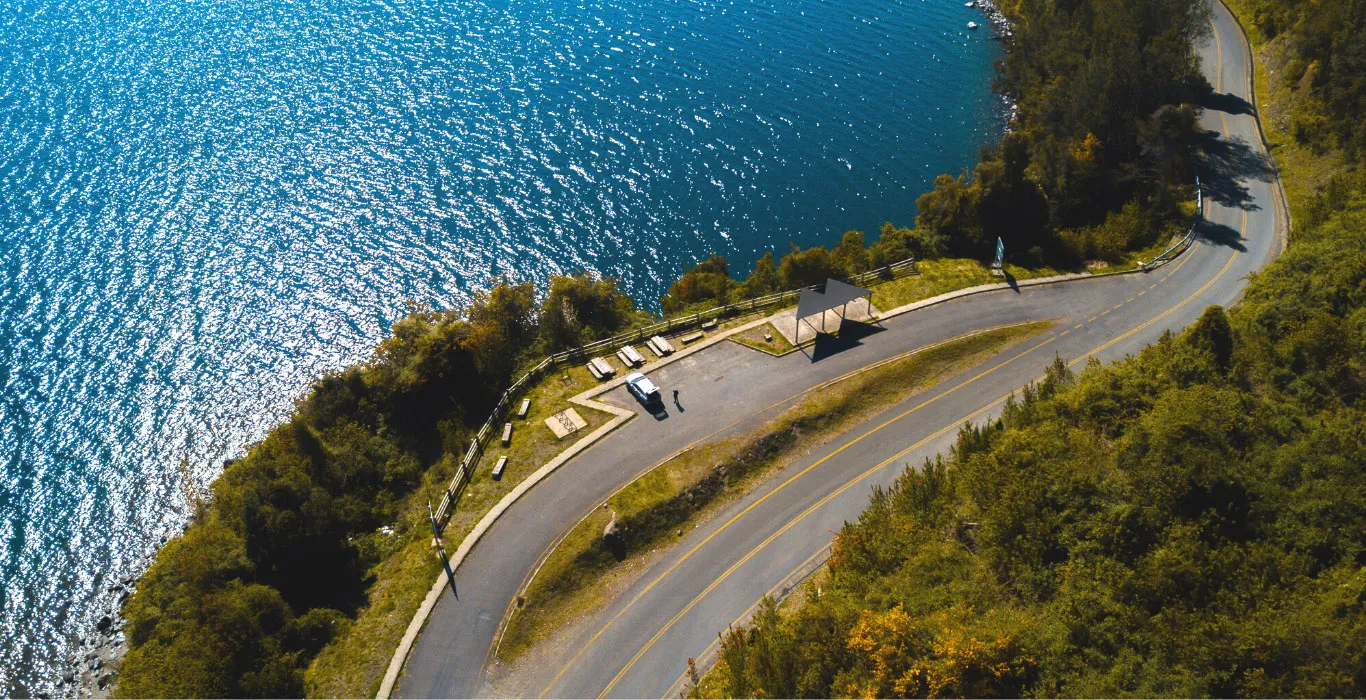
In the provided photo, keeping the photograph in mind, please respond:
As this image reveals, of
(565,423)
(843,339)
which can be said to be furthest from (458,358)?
(843,339)

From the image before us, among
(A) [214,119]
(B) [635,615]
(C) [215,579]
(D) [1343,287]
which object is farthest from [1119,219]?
(A) [214,119]

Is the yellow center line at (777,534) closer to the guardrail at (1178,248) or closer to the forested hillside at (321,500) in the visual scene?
the forested hillside at (321,500)

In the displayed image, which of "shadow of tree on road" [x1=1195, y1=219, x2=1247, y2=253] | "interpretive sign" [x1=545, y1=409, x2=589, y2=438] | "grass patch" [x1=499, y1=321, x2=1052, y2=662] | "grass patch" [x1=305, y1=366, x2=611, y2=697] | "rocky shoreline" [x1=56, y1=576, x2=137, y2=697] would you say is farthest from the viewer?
"shadow of tree on road" [x1=1195, y1=219, x2=1247, y2=253]

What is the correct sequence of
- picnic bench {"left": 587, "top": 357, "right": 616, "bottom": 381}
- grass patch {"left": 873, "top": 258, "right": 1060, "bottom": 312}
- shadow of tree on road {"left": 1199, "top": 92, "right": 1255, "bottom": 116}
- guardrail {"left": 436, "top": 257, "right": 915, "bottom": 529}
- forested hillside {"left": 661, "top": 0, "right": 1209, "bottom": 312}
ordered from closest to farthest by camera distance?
guardrail {"left": 436, "top": 257, "right": 915, "bottom": 529} → picnic bench {"left": 587, "top": 357, "right": 616, "bottom": 381} → grass patch {"left": 873, "top": 258, "right": 1060, "bottom": 312} → forested hillside {"left": 661, "top": 0, "right": 1209, "bottom": 312} → shadow of tree on road {"left": 1199, "top": 92, "right": 1255, "bottom": 116}

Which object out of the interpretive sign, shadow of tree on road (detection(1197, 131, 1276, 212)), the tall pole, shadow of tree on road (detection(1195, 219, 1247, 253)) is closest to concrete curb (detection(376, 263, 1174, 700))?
the tall pole

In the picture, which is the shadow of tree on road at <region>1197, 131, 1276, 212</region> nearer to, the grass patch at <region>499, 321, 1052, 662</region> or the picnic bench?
the grass patch at <region>499, 321, 1052, 662</region>

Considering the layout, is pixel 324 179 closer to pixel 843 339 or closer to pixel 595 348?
pixel 595 348

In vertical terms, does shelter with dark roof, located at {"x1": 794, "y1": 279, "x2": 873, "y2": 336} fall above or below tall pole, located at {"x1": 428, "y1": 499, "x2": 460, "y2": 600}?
below
